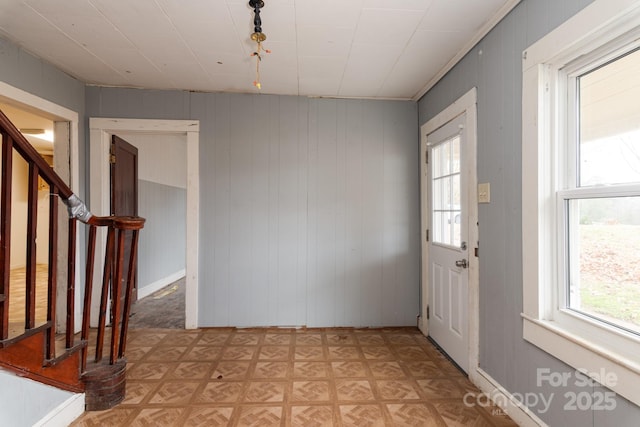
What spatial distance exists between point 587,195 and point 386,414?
5.25 feet

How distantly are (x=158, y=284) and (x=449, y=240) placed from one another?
170 inches

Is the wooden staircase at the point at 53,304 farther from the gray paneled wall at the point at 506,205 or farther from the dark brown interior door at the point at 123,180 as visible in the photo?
the gray paneled wall at the point at 506,205


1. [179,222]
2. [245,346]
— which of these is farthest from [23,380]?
[179,222]

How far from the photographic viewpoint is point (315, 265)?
3223mm

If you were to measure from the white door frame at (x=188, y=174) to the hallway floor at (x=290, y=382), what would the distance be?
0.56 metres

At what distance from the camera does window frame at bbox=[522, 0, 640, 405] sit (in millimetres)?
1312

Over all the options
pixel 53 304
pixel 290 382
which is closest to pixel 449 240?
pixel 290 382

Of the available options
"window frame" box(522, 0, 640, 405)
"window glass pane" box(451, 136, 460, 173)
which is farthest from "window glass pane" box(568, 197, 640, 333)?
"window glass pane" box(451, 136, 460, 173)

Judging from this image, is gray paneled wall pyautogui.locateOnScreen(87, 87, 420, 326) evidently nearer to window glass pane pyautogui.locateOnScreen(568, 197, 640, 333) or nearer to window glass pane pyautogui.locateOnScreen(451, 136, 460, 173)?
window glass pane pyautogui.locateOnScreen(451, 136, 460, 173)

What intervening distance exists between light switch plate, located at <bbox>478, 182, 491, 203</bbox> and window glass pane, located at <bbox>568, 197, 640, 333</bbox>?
21.0 inches

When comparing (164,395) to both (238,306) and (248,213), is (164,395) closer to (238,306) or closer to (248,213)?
(238,306)

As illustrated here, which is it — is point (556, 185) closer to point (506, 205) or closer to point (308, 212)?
point (506, 205)

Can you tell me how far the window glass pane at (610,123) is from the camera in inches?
49.3

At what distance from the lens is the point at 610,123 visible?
135 cm
